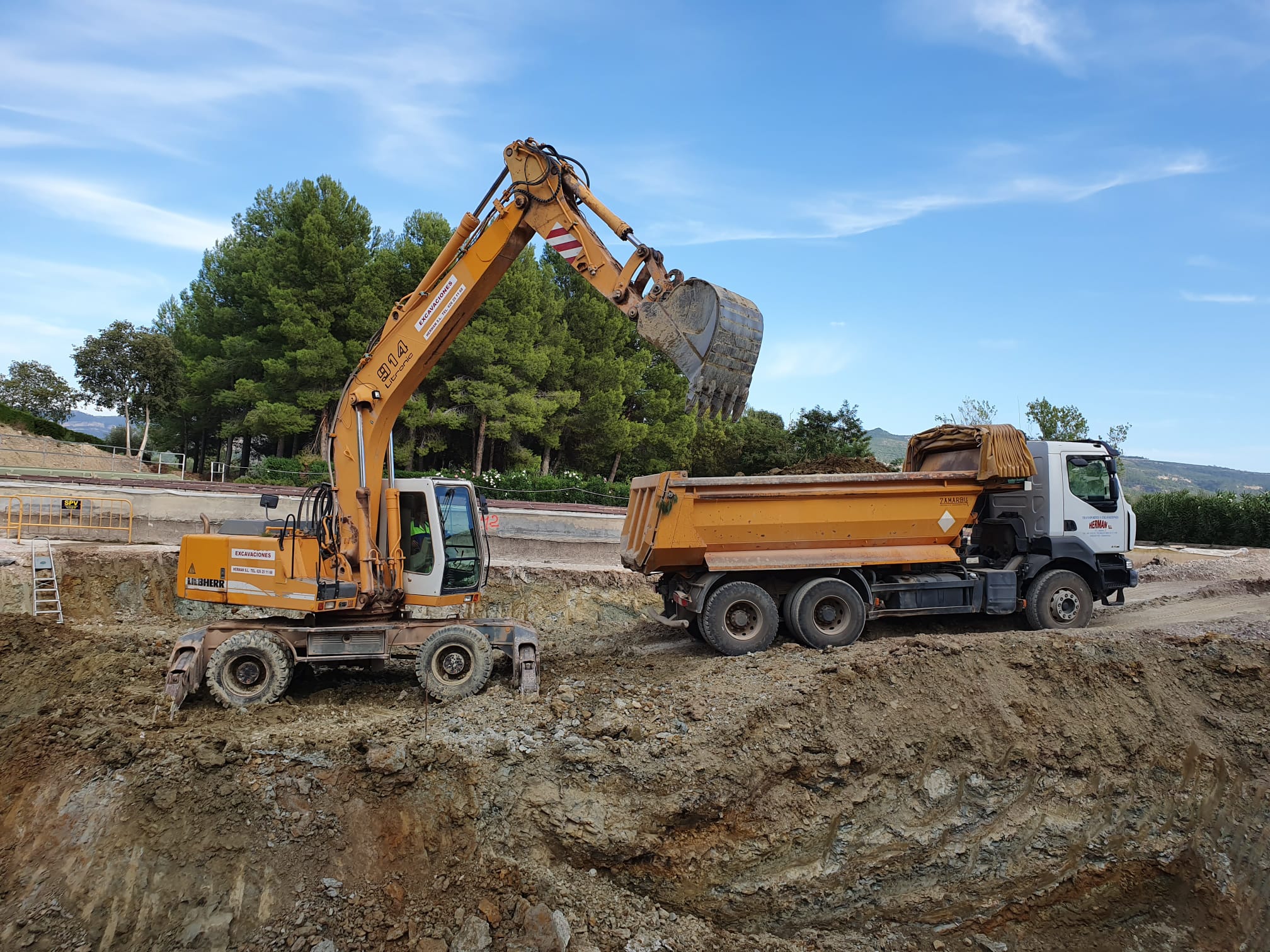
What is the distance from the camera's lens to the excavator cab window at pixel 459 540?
30.5ft

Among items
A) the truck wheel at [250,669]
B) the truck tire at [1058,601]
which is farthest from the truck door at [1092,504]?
the truck wheel at [250,669]

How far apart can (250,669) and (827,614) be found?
22.3ft

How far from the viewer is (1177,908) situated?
6793 millimetres

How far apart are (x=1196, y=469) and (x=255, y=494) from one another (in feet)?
651

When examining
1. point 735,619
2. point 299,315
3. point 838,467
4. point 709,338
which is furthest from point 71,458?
point 709,338

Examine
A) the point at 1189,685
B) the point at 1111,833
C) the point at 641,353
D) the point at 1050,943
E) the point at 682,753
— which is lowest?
the point at 1050,943

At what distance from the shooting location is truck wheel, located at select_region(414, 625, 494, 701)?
8.66 meters

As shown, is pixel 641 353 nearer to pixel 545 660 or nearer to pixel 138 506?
pixel 138 506

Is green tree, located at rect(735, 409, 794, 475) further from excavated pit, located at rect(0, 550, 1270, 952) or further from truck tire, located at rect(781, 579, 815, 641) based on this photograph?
excavated pit, located at rect(0, 550, 1270, 952)

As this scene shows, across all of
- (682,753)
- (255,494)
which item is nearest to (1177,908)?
(682,753)

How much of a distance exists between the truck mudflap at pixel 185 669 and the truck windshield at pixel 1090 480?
10995 millimetres

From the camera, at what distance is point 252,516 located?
18.7 meters

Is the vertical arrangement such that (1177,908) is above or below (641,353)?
below

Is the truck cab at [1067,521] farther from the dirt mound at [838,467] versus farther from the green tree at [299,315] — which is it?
the green tree at [299,315]
